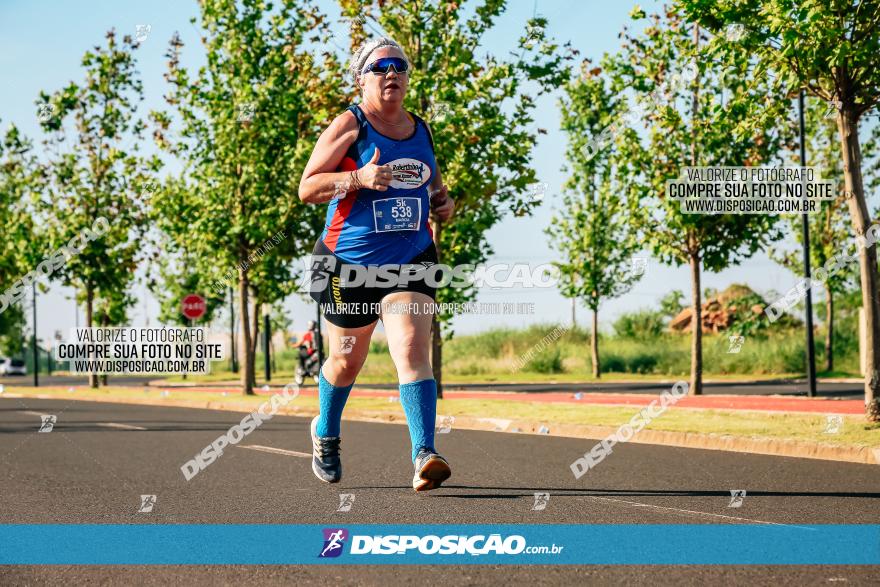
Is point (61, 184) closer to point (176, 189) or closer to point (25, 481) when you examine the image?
point (176, 189)

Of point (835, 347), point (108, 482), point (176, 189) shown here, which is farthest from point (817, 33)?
point (835, 347)

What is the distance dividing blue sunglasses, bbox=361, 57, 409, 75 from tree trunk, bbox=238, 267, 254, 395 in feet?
61.5

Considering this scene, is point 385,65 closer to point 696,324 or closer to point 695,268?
point 695,268

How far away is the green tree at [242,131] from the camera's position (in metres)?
22.5

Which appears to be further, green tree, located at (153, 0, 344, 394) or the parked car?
the parked car

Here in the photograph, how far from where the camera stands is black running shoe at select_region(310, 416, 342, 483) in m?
5.86

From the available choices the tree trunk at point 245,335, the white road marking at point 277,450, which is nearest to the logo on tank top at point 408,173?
the white road marking at point 277,450

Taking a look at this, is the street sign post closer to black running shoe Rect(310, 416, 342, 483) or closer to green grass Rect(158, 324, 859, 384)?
green grass Rect(158, 324, 859, 384)

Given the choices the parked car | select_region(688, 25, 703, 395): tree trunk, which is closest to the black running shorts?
select_region(688, 25, 703, 395): tree trunk

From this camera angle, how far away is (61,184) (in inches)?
1123

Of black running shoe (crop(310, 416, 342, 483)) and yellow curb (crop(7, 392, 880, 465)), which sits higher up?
black running shoe (crop(310, 416, 342, 483))

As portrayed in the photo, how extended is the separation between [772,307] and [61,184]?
69.6 feet

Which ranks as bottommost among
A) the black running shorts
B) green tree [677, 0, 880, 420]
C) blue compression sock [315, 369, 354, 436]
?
blue compression sock [315, 369, 354, 436]

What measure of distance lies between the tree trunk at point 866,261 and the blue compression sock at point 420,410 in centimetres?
735
